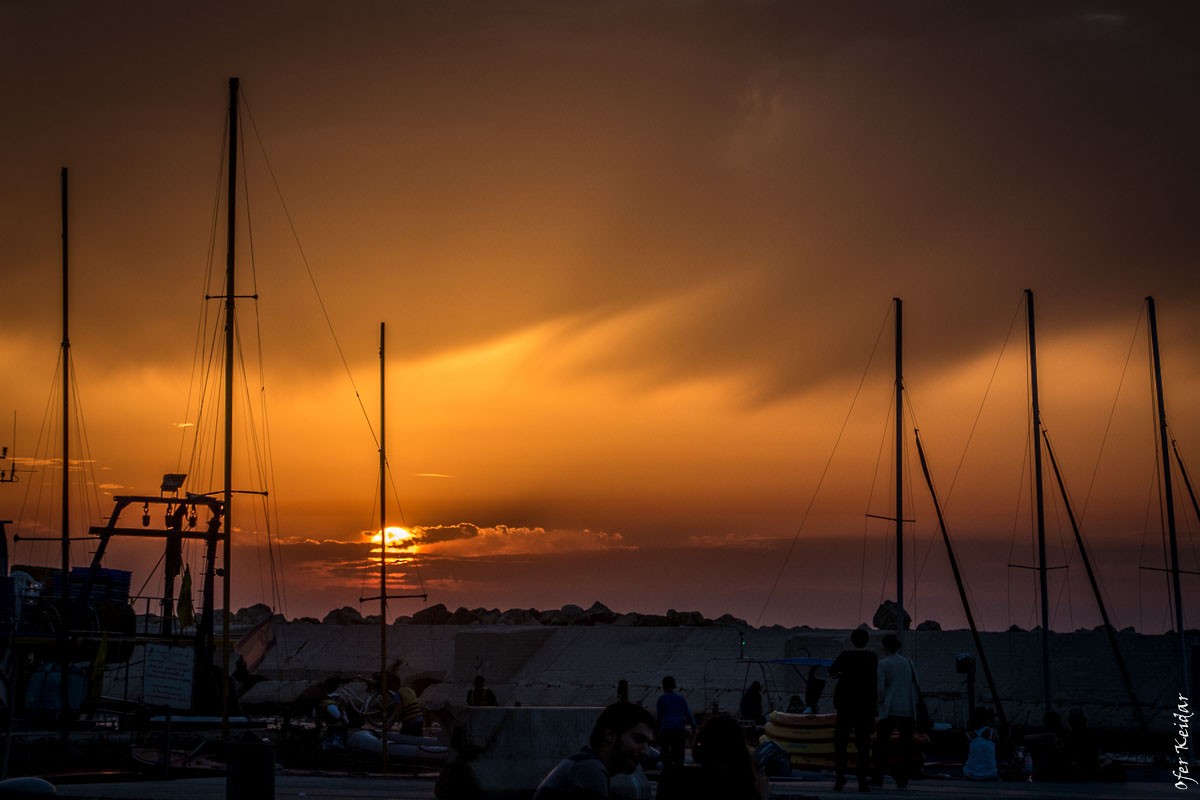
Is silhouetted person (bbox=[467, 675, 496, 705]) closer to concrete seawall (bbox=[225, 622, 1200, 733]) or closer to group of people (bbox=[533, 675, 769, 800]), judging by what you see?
concrete seawall (bbox=[225, 622, 1200, 733])

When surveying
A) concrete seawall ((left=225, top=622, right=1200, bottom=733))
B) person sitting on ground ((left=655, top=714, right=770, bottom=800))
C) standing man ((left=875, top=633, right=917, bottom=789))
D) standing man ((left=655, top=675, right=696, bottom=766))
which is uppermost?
person sitting on ground ((left=655, top=714, right=770, bottom=800))

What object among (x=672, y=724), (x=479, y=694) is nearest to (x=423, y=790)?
(x=672, y=724)

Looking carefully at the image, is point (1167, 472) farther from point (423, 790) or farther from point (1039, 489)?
point (423, 790)

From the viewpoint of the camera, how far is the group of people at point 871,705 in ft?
59.1

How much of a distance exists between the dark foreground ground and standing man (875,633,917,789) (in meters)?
0.34

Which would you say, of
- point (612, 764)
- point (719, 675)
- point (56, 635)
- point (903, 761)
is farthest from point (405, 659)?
point (612, 764)

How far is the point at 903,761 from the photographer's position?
60.8 feet

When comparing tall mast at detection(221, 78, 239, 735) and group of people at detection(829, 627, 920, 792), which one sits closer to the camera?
group of people at detection(829, 627, 920, 792)

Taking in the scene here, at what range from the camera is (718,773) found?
8.98m

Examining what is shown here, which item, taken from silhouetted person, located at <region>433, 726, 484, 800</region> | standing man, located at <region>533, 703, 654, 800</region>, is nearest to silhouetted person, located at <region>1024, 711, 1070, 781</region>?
silhouetted person, located at <region>433, 726, 484, 800</region>

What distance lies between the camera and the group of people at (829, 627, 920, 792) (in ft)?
59.1

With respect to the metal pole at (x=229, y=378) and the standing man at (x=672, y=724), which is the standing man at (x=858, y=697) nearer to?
the standing man at (x=672, y=724)

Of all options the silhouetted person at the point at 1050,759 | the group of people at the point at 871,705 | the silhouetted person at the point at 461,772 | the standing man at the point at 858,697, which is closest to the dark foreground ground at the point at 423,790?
the group of people at the point at 871,705

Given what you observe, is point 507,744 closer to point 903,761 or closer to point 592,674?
point 903,761
